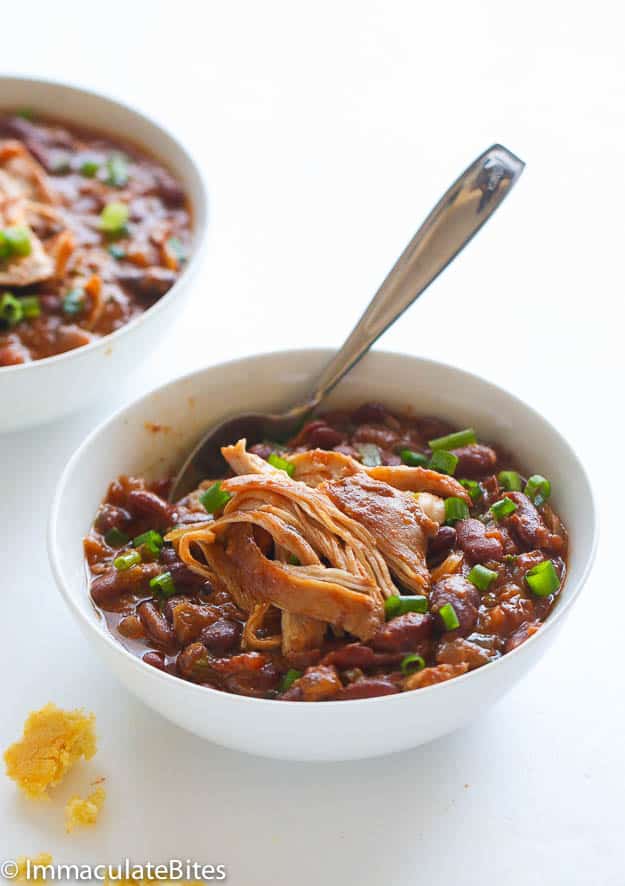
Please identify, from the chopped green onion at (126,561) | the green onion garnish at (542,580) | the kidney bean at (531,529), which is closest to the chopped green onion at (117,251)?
the chopped green onion at (126,561)

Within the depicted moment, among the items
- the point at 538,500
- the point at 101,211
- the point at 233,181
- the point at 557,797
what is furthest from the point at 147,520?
the point at 233,181

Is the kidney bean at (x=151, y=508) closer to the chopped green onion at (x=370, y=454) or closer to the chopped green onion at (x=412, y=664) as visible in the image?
the chopped green onion at (x=370, y=454)

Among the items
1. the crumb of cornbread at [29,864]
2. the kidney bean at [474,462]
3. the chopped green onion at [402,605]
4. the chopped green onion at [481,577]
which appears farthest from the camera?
the kidney bean at [474,462]

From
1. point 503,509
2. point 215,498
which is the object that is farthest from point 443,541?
point 215,498

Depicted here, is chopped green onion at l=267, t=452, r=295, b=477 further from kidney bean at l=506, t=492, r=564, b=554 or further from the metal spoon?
kidney bean at l=506, t=492, r=564, b=554

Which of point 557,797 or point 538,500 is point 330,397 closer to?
point 538,500
